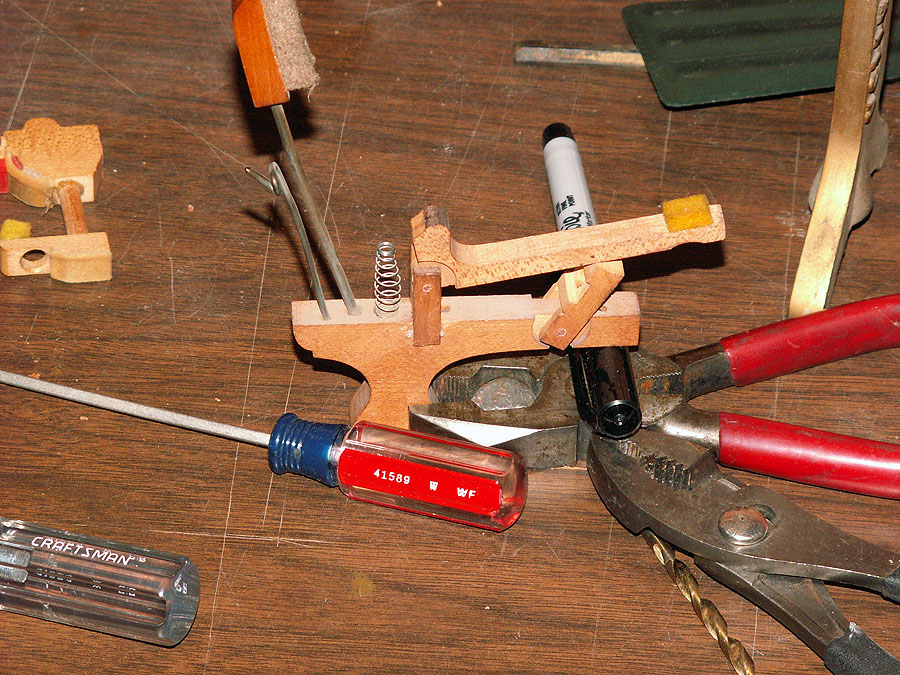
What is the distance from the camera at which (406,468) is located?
91 centimetres

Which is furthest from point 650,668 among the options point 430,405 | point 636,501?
point 430,405

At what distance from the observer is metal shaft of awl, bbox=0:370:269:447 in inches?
37.6

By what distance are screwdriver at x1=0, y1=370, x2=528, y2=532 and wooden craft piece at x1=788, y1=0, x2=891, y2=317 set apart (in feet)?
1.15

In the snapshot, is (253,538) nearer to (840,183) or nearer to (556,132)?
(556,132)

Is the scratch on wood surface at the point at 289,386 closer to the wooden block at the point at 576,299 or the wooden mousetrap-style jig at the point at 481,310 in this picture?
the wooden mousetrap-style jig at the point at 481,310

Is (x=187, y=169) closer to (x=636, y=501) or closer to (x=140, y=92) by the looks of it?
(x=140, y=92)

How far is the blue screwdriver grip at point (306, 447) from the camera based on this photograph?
0.92 metres

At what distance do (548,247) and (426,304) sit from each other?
0.36 ft

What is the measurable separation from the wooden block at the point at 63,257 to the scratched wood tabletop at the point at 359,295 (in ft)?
0.04

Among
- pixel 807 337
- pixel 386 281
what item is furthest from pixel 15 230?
pixel 807 337

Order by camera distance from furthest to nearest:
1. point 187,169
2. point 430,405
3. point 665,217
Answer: point 187,169
point 430,405
point 665,217

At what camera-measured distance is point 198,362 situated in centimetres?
104

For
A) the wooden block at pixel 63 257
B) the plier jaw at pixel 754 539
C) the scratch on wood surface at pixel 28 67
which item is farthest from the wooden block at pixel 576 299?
the scratch on wood surface at pixel 28 67

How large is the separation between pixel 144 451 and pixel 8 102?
52 cm
